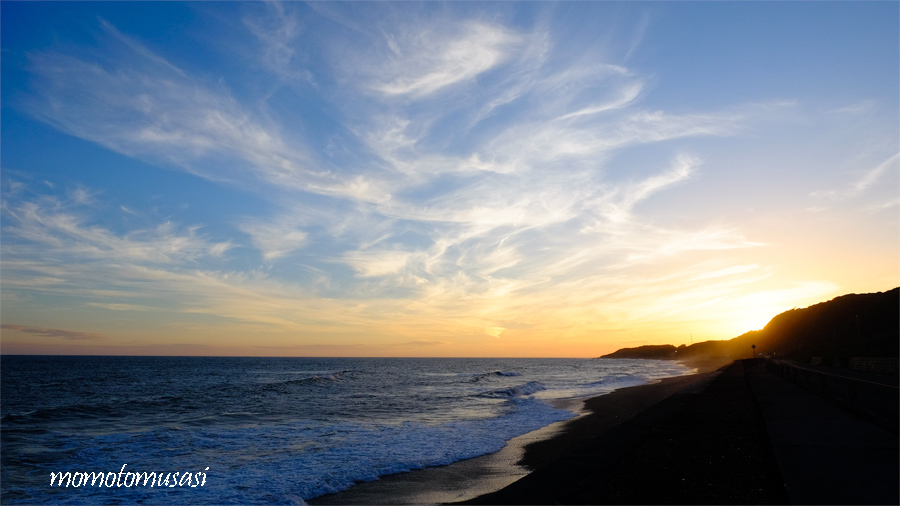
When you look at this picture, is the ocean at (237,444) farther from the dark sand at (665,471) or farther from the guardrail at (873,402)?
the guardrail at (873,402)

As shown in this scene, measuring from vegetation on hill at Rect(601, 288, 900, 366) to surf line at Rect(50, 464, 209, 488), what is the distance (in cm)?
4803

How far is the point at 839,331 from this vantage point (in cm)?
8538

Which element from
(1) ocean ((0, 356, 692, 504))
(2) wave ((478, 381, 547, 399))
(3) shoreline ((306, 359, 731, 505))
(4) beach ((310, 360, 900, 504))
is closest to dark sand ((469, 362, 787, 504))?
(4) beach ((310, 360, 900, 504))

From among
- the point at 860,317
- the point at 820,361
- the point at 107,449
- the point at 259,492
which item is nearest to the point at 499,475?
the point at 259,492

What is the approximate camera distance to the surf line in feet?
43.0

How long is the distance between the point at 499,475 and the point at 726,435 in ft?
20.7

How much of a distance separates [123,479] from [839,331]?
344ft

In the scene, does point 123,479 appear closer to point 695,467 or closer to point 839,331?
point 695,467

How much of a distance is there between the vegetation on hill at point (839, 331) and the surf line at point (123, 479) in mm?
48034

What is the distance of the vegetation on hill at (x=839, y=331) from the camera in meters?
47.0

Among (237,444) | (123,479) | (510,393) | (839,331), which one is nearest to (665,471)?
(123,479)

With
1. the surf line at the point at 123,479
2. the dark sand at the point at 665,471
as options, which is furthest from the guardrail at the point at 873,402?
the surf line at the point at 123,479

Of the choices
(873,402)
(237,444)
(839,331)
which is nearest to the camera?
(873,402)

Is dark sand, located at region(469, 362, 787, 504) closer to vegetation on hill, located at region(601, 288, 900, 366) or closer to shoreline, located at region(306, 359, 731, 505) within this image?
shoreline, located at region(306, 359, 731, 505)
